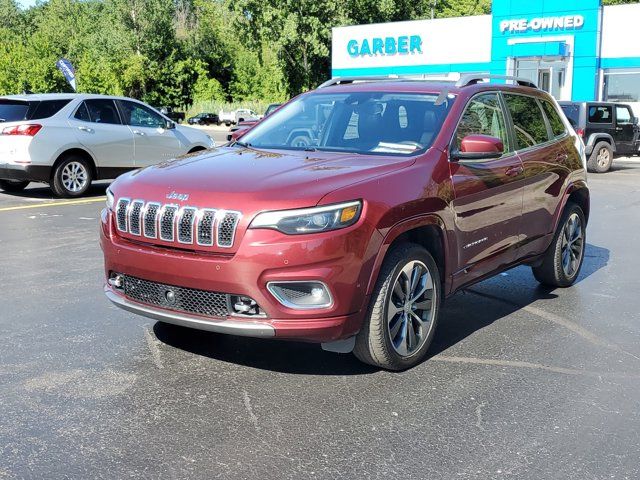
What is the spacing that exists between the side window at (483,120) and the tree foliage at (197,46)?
5090cm

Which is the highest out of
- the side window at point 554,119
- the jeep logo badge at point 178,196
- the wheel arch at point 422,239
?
the side window at point 554,119

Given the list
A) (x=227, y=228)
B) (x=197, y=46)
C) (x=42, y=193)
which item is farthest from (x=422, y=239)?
(x=197, y=46)

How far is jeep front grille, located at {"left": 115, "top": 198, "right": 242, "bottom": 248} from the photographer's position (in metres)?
4.12

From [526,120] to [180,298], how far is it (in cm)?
341

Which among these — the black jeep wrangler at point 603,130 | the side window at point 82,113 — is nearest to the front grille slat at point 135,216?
the side window at point 82,113

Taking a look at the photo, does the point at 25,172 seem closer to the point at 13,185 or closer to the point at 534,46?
the point at 13,185

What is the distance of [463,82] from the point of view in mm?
5602

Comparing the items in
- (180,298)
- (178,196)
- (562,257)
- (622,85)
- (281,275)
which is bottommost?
(562,257)

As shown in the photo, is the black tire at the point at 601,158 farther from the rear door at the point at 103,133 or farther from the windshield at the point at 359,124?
the windshield at the point at 359,124

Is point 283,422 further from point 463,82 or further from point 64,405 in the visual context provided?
point 463,82

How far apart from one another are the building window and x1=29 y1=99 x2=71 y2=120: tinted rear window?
88.0ft

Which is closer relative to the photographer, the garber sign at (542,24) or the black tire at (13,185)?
the black tire at (13,185)

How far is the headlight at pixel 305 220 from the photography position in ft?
13.3

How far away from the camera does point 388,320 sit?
14.6 feet
